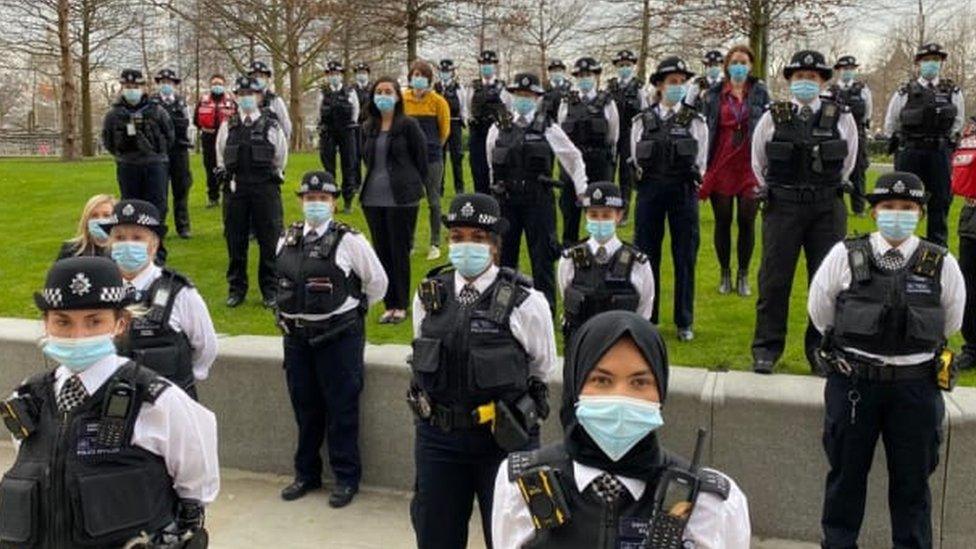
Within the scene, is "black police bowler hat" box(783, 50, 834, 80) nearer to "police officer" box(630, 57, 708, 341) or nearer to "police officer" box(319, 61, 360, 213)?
"police officer" box(630, 57, 708, 341)

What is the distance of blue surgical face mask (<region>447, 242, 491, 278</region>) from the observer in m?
4.85

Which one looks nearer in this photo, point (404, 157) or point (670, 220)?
point (670, 220)

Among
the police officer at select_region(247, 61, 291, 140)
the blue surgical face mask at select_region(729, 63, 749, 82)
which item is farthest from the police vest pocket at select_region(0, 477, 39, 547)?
the blue surgical face mask at select_region(729, 63, 749, 82)

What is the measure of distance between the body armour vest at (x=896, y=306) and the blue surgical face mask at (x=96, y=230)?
4.78m

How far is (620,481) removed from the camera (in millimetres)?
2496

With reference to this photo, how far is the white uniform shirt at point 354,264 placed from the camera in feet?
20.1

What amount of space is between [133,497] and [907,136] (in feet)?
28.9

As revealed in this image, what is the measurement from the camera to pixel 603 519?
244 centimetres

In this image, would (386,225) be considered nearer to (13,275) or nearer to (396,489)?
(396,489)

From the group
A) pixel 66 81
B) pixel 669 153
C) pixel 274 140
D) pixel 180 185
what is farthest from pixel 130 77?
pixel 66 81

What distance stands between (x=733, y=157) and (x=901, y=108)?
215 centimetres

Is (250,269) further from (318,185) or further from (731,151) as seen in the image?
(731,151)

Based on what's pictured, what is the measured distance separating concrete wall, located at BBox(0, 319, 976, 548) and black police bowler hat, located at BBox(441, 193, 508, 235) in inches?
57.9

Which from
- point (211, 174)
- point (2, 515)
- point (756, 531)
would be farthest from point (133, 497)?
point (211, 174)
